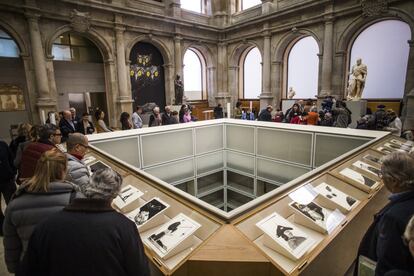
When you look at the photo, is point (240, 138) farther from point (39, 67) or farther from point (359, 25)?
point (39, 67)

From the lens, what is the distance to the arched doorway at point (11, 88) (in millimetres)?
9586

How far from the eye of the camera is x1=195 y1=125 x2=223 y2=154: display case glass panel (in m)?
6.38

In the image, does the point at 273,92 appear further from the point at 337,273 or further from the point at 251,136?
the point at 337,273

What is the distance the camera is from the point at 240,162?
6.76 meters

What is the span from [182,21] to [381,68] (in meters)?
10.1

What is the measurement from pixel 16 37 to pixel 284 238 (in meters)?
11.6

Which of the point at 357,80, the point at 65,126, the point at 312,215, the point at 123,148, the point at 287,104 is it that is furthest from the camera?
the point at 287,104

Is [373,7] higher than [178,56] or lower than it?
higher

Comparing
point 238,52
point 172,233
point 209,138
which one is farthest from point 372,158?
point 238,52

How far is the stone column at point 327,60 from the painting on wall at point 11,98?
13307 mm

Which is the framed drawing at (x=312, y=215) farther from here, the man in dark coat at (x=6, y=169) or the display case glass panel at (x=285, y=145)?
the man in dark coat at (x=6, y=169)

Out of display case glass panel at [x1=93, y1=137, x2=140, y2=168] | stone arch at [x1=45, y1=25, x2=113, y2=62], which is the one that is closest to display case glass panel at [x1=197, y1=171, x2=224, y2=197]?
display case glass panel at [x1=93, y1=137, x2=140, y2=168]

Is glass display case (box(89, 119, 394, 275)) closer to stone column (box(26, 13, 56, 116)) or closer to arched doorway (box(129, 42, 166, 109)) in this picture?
stone column (box(26, 13, 56, 116))

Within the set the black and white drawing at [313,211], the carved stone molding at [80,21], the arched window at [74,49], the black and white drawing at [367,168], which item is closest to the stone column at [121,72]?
the carved stone molding at [80,21]
